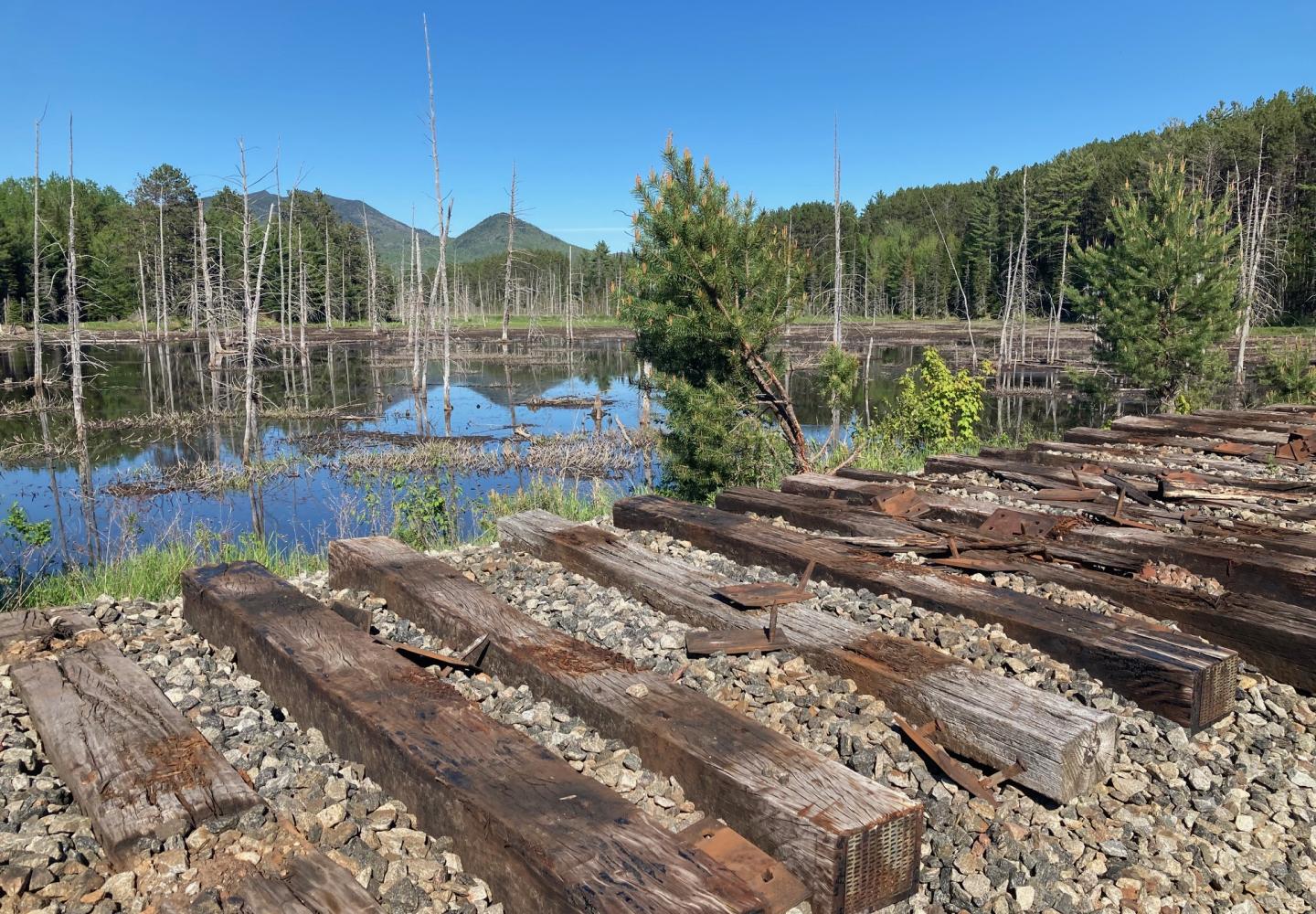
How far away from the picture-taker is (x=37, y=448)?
821 inches

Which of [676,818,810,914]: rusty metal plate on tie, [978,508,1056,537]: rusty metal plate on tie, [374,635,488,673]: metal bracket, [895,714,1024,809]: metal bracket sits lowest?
[895,714,1024,809]: metal bracket

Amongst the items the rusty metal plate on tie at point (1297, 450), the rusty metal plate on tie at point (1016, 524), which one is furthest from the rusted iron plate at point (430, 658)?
the rusty metal plate on tie at point (1297, 450)

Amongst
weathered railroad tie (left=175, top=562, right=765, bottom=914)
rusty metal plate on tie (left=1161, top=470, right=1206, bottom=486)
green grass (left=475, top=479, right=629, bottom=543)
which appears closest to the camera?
weathered railroad tie (left=175, top=562, right=765, bottom=914)

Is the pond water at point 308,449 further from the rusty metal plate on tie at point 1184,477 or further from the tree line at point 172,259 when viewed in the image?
the tree line at point 172,259

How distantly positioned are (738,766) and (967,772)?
2.63 feet

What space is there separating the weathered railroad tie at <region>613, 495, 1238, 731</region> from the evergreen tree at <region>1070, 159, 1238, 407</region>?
15299mm

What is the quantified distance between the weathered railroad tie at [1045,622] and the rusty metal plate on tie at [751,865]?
1.72m

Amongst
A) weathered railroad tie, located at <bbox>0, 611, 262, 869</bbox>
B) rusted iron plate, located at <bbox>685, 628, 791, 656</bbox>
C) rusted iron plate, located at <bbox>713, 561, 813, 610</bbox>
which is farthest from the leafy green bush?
weathered railroad tie, located at <bbox>0, 611, 262, 869</bbox>

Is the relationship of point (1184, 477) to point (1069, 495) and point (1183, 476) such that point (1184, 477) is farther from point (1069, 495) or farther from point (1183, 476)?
point (1069, 495)

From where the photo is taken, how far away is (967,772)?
2.62 meters

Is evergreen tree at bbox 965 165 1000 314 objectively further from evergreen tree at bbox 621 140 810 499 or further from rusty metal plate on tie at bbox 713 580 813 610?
rusty metal plate on tie at bbox 713 580 813 610

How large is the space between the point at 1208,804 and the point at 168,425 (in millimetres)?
28581

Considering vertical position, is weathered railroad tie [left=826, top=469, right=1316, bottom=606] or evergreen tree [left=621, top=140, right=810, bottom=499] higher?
evergreen tree [left=621, top=140, right=810, bottom=499]

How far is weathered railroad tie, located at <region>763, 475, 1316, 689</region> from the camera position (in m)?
3.35
